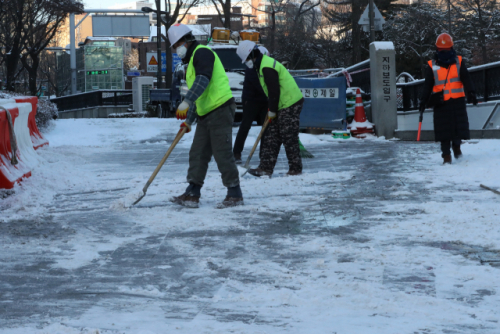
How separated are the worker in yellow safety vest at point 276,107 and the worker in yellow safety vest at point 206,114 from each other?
1.58 meters

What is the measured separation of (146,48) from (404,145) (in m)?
104

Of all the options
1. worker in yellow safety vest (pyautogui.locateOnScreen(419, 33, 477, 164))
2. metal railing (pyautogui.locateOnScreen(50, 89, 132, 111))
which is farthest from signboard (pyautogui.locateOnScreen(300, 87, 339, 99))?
metal railing (pyautogui.locateOnScreen(50, 89, 132, 111))

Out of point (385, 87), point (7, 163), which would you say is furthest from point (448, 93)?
point (385, 87)

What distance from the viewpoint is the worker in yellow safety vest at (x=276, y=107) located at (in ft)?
25.2

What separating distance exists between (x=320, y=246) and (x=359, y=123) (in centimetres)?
1033

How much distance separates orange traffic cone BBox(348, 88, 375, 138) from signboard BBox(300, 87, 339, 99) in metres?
0.49

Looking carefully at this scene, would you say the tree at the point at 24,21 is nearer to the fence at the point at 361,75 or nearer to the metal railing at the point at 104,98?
the metal railing at the point at 104,98

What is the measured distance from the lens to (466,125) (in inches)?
332

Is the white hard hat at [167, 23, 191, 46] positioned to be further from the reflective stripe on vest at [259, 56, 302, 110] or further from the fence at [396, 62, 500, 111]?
the fence at [396, 62, 500, 111]

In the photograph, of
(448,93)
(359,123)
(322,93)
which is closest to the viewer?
(448,93)

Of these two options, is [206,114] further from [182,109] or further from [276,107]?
[276,107]

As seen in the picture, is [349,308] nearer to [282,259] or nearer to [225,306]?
[225,306]

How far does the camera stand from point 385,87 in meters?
14.0

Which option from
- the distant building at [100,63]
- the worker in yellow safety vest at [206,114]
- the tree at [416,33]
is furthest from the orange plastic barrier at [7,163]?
the distant building at [100,63]
